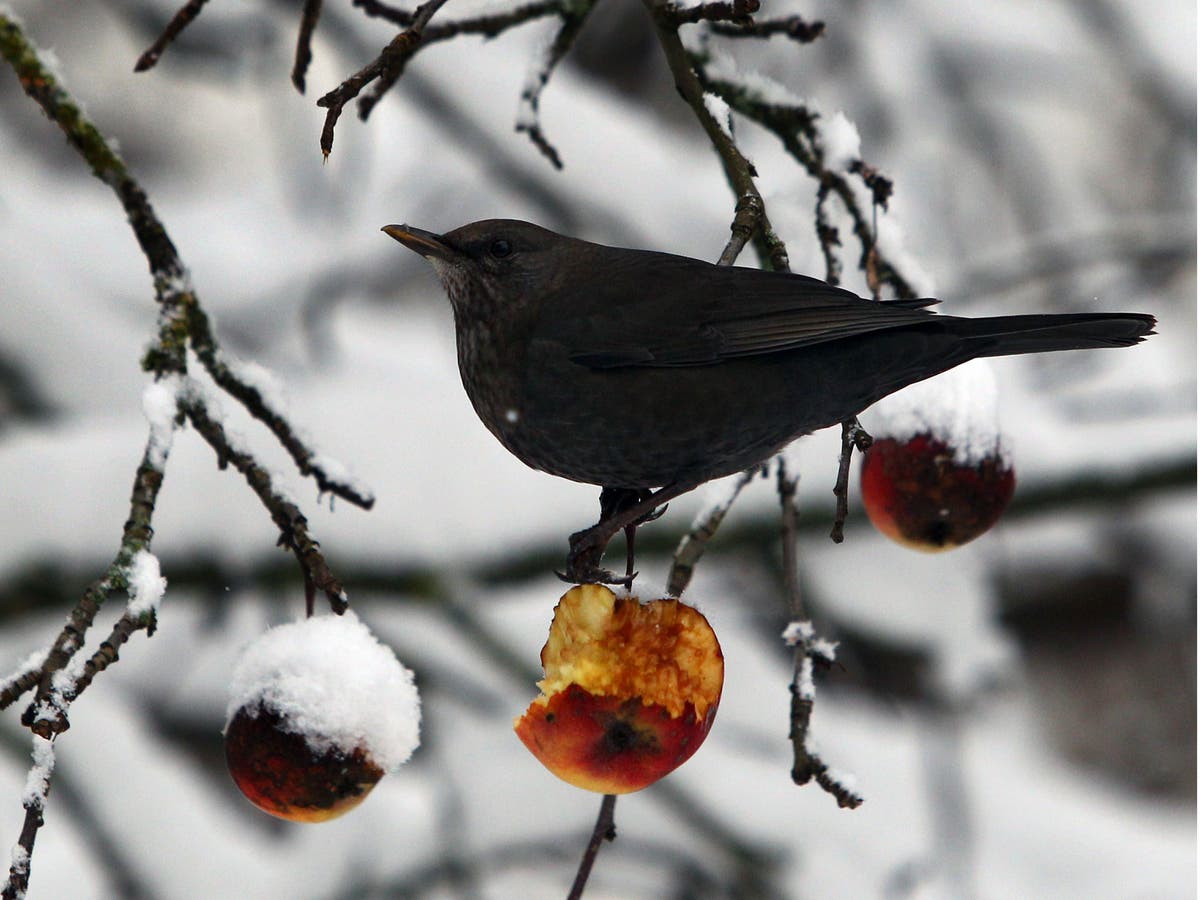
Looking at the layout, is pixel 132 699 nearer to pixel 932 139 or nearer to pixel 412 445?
pixel 412 445

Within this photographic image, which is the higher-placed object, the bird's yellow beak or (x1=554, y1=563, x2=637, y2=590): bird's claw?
the bird's yellow beak

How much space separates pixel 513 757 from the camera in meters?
4.66

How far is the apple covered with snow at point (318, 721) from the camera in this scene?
1808 mm

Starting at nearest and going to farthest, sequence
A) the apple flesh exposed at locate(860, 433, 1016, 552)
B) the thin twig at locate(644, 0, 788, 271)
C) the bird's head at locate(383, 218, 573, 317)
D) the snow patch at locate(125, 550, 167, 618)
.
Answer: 1. the snow patch at locate(125, 550, 167, 618)
2. the thin twig at locate(644, 0, 788, 271)
3. the apple flesh exposed at locate(860, 433, 1016, 552)
4. the bird's head at locate(383, 218, 573, 317)

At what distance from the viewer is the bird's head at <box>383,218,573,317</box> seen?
255 cm

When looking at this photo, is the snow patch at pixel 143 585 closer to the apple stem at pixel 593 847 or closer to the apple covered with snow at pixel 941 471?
the apple stem at pixel 593 847

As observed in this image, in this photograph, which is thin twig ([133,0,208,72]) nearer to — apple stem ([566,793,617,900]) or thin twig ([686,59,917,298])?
thin twig ([686,59,917,298])

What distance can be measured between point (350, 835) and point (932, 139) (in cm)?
445

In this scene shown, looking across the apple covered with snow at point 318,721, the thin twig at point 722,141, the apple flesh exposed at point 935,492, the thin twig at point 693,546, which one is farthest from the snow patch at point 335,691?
the apple flesh exposed at point 935,492

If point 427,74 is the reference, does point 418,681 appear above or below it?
below

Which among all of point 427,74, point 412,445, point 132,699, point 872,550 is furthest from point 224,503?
point 872,550

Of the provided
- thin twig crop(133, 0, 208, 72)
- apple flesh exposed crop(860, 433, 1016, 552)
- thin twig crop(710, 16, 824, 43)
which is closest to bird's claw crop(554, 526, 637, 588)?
apple flesh exposed crop(860, 433, 1016, 552)

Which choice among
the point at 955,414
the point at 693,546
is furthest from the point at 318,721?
the point at 955,414

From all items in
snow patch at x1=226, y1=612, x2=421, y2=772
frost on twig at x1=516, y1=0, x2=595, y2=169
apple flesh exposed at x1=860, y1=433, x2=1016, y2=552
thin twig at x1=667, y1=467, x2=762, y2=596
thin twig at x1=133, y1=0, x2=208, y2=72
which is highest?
frost on twig at x1=516, y1=0, x2=595, y2=169
